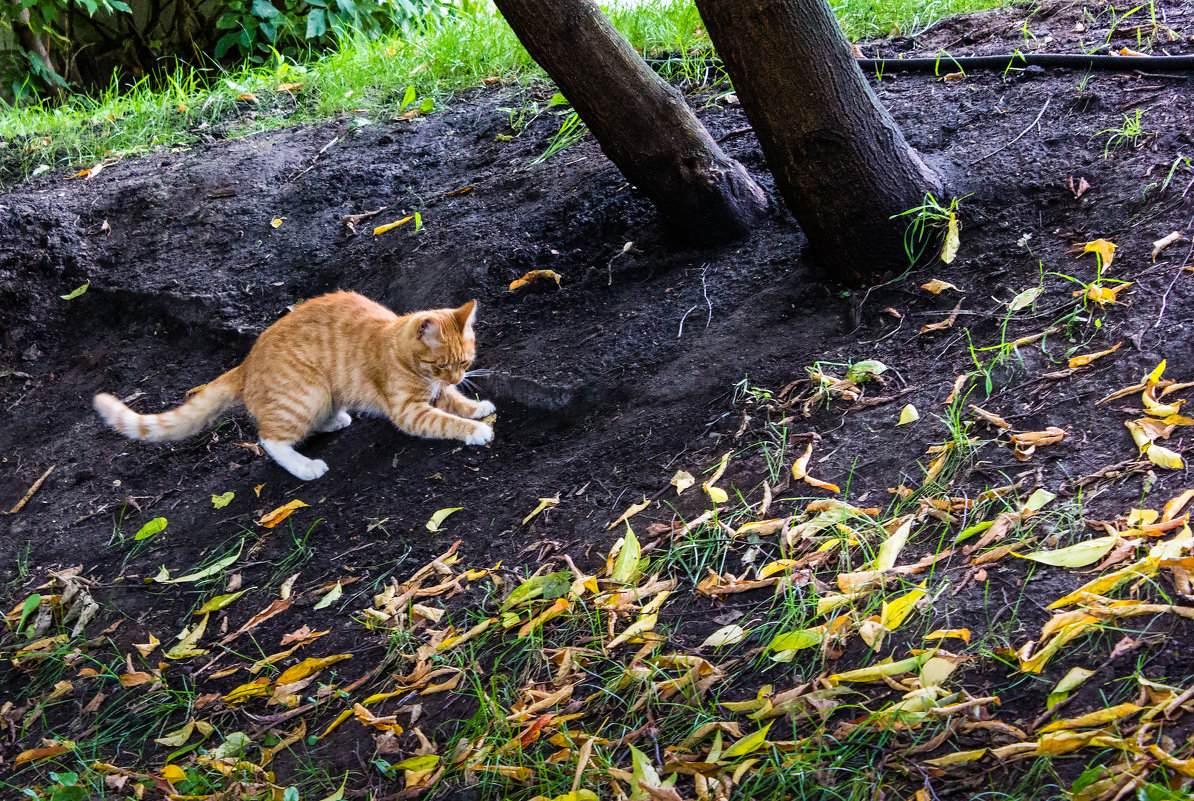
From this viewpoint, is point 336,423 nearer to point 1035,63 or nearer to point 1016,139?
point 1016,139

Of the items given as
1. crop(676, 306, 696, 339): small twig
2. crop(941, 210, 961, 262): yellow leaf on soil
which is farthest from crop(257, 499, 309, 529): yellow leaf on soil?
crop(941, 210, 961, 262): yellow leaf on soil

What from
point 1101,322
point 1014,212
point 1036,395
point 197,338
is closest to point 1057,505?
point 1036,395

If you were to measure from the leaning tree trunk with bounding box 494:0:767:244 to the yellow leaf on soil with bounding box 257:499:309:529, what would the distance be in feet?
6.46

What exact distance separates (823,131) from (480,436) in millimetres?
1746

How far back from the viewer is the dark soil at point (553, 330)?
261cm

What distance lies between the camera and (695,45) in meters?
4.98

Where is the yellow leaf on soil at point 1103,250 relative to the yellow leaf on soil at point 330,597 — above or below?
above

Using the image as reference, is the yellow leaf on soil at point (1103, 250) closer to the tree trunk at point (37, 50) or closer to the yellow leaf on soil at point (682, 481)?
the yellow leaf on soil at point (682, 481)

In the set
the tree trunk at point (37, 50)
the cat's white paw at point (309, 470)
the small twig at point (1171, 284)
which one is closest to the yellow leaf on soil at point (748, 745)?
the small twig at point (1171, 284)

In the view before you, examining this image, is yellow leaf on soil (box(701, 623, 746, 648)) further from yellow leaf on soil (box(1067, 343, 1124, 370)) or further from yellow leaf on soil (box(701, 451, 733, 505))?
yellow leaf on soil (box(1067, 343, 1124, 370))

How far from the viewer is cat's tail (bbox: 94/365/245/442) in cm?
369

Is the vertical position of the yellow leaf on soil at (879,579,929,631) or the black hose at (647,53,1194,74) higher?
the black hose at (647,53,1194,74)

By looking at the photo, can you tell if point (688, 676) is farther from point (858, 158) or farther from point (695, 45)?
point (695, 45)

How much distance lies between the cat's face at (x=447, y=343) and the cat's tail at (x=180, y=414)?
94 centimetres
